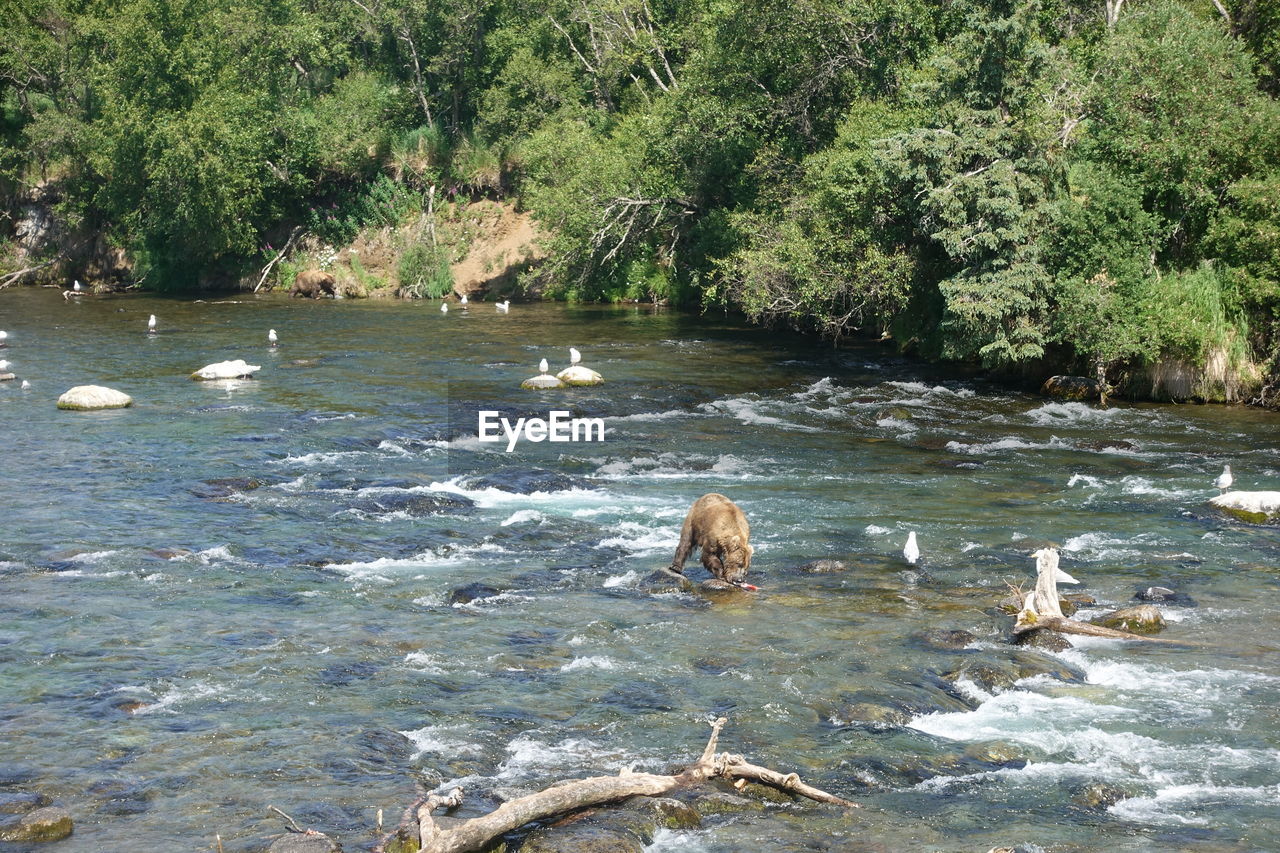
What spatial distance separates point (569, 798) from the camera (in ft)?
30.6

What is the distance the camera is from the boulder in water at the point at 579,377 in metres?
29.0

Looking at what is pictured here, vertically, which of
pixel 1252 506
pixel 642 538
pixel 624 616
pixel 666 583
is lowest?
pixel 624 616

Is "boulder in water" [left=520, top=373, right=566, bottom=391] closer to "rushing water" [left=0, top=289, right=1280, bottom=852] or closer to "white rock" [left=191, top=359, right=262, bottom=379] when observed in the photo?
"rushing water" [left=0, top=289, right=1280, bottom=852]

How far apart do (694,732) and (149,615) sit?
21.4 feet

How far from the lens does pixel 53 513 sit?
59.3ft

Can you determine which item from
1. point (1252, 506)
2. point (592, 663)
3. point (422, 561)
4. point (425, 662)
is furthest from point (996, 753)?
point (1252, 506)

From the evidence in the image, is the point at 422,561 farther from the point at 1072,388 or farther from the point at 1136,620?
the point at 1072,388

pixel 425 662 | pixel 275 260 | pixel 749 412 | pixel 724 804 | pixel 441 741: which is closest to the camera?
pixel 724 804

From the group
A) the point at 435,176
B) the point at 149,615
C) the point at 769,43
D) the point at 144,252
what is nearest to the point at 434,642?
the point at 149,615

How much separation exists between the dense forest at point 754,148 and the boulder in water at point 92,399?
1544cm

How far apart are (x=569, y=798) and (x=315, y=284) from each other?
44579mm

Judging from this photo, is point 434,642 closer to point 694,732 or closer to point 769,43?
point 694,732

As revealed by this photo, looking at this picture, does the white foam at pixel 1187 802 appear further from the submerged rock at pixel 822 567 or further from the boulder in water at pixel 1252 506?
the boulder in water at pixel 1252 506
